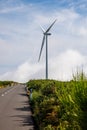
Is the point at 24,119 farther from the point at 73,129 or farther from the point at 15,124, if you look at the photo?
the point at 73,129

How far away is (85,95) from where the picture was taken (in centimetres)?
923

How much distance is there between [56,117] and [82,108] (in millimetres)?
11914

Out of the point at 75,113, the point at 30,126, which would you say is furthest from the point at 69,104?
the point at 30,126

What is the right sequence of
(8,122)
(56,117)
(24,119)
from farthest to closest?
1. (24,119)
2. (8,122)
3. (56,117)

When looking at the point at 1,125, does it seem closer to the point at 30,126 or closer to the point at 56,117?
the point at 30,126

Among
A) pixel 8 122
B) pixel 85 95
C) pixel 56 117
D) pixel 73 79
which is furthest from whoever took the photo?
pixel 8 122

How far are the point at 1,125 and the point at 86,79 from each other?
15324 millimetres

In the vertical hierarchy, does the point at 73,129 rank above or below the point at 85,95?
below

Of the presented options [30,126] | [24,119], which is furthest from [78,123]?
[24,119]

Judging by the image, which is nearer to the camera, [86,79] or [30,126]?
[86,79]

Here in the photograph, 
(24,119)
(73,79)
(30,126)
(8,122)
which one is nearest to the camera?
(73,79)

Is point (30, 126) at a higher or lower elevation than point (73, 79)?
lower

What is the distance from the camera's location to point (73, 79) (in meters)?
9.84

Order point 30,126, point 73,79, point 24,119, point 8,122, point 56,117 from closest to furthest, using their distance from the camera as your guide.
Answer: point 73,79 < point 56,117 < point 30,126 < point 8,122 < point 24,119
